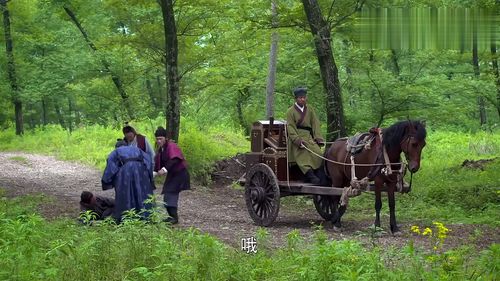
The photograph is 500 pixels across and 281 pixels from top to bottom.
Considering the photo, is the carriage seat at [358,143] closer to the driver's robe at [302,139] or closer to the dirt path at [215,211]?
the driver's robe at [302,139]

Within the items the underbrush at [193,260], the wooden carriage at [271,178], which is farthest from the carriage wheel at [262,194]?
the underbrush at [193,260]

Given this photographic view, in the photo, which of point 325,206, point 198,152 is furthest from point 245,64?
point 325,206

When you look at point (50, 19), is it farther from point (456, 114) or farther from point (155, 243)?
point (155, 243)

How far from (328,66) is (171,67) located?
15.4ft

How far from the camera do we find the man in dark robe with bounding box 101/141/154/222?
445 inches

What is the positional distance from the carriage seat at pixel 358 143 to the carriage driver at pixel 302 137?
0.76 meters

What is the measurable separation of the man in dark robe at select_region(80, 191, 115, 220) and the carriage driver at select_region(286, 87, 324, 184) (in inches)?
121

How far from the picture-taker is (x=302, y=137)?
41.5ft

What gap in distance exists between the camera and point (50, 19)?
36750mm

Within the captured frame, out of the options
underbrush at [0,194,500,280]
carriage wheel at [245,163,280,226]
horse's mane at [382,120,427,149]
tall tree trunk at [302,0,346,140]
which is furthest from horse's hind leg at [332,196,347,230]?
tall tree trunk at [302,0,346,140]

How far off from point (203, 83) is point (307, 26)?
6.64 meters

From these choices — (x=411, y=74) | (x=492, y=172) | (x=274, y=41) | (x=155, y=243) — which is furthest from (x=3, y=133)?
(x=155, y=243)

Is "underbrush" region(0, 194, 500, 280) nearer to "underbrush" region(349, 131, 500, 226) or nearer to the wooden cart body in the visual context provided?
the wooden cart body

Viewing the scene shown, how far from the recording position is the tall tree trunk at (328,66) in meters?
16.0
